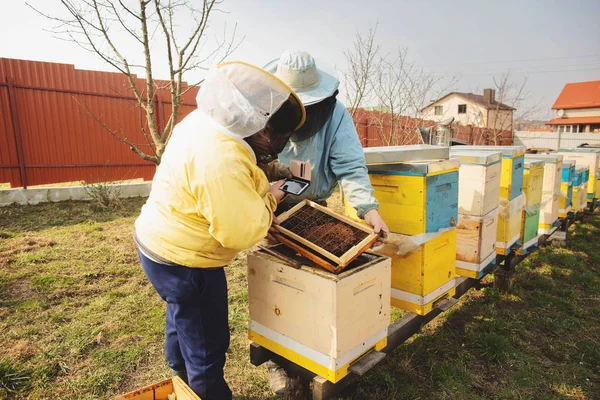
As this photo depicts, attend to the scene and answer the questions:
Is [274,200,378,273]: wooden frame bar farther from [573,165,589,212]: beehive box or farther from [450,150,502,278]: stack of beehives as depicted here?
[573,165,589,212]: beehive box

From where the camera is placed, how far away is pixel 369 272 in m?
1.80

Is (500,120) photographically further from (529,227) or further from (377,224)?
(377,224)

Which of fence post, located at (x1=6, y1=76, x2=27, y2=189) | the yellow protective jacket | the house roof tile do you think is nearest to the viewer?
the yellow protective jacket

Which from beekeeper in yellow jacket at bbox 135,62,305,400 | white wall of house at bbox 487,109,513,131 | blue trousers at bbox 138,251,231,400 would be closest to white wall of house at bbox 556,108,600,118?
white wall of house at bbox 487,109,513,131

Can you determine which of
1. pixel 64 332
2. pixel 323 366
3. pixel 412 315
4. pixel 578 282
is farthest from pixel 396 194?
pixel 578 282

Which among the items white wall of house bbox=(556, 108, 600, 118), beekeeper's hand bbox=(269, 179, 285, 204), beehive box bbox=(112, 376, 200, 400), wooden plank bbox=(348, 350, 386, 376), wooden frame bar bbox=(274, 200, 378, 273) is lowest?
beehive box bbox=(112, 376, 200, 400)

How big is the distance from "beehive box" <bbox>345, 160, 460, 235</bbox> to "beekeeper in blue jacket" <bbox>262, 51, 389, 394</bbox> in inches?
11.8

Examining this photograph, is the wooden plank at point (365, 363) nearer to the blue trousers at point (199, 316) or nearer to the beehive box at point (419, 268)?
the beehive box at point (419, 268)

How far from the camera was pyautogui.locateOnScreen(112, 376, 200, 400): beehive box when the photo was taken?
1.75 metres

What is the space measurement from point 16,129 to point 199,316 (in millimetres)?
7214

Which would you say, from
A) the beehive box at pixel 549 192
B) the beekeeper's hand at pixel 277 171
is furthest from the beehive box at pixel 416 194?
the beehive box at pixel 549 192

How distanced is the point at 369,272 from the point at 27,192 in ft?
23.7

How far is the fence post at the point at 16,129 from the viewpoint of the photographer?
6.80m

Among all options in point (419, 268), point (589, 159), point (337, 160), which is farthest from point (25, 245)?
point (589, 159)
